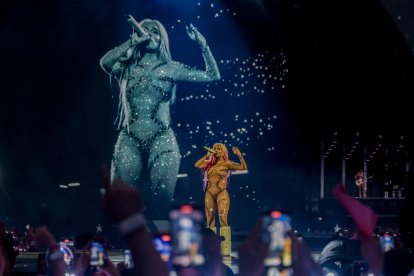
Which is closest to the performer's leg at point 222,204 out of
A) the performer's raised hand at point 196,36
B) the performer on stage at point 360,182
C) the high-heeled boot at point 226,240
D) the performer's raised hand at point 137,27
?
the high-heeled boot at point 226,240

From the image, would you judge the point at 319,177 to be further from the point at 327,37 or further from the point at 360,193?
the point at 327,37

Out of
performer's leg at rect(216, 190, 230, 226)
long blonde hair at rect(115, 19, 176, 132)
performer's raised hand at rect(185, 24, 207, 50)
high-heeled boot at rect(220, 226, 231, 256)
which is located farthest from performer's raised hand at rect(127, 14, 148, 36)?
high-heeled boot at rect(220, 226, 231, 256)

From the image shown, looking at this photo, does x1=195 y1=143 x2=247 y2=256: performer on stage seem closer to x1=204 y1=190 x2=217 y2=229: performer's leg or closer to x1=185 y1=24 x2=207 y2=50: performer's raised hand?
x1=204 y1=190 x2=217 y2=229: performer's leg

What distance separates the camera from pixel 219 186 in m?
16.5

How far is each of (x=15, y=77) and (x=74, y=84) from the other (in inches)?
64.7

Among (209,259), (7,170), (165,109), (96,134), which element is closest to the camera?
(209,259)

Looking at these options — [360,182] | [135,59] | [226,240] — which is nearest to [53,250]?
[226,240]

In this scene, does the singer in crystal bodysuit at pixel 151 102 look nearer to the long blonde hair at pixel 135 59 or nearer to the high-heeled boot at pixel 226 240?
the long blonde hair at pixel 135 59

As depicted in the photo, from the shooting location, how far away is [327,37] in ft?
69.7

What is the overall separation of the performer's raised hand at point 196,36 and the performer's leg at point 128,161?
287cm

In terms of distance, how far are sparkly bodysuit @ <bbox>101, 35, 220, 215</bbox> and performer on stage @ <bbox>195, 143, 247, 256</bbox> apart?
2717mm

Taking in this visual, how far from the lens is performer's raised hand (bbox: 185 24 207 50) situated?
19188mm

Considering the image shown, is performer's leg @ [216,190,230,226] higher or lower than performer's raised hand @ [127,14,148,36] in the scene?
lower

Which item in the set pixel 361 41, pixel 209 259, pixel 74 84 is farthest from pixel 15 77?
pixel 209 259
